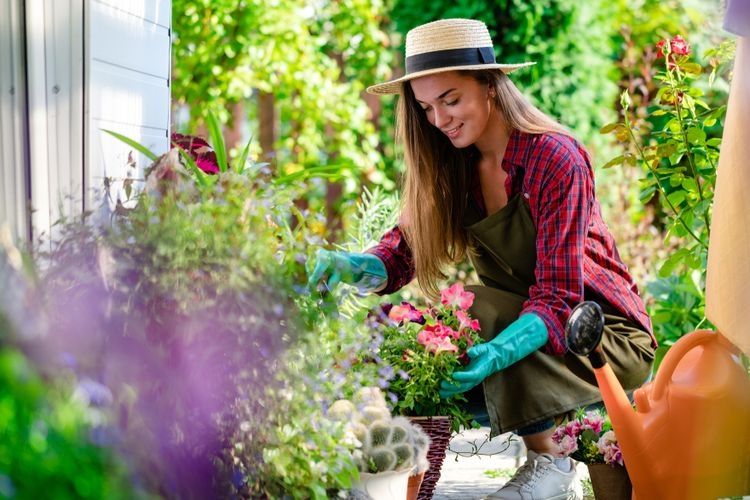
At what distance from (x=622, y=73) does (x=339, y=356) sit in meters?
5.28

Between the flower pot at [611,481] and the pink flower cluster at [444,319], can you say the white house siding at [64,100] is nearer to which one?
the pink flower cluster at [444,319]

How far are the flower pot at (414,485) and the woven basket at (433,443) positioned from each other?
13cm

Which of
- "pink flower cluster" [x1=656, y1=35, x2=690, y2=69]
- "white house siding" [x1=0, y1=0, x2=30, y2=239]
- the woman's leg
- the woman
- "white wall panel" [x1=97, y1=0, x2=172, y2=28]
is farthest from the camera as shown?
"pink flower cluster" [x1=656, y1=35, x2=690, y2=69]

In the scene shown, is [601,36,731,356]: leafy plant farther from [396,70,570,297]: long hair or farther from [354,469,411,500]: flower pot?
[354,469,411,500]: flower pot

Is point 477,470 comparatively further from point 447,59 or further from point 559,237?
point 447,59

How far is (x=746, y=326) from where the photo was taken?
185 centimetres

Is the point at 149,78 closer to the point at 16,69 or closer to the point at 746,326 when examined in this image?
the point at 16,69

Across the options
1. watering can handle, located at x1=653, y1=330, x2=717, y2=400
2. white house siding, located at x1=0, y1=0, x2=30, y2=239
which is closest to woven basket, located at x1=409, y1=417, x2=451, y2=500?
watering can handle, located at x1=653, y1=330, x2=717, y2=400

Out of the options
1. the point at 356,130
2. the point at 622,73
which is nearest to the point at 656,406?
the point at 356,130

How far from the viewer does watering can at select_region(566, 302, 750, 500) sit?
2221 millimetres

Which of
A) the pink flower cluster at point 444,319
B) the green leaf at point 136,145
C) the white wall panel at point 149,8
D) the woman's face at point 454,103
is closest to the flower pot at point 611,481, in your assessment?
the pink flower cluster at point 444,319

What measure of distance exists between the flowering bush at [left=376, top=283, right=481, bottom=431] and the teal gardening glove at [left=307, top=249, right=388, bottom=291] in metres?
0.16

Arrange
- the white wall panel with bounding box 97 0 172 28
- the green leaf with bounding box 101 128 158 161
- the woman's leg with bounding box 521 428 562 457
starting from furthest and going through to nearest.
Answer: the woman's leg with bounding box 521 428 562 457 → the white wall panel with bounding box 97 0 172 28 → the green leaf with bounding box 101 128 158 161

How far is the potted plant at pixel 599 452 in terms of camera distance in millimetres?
2523
